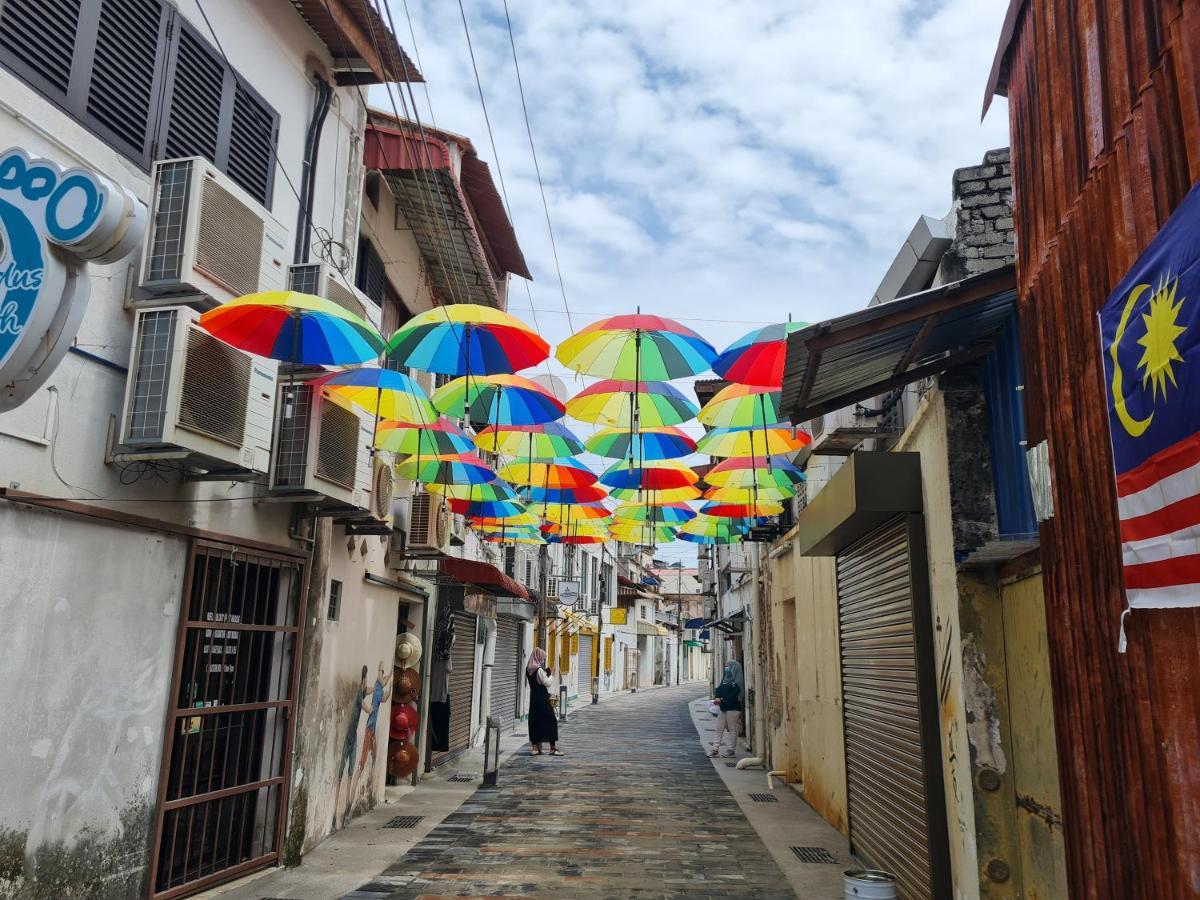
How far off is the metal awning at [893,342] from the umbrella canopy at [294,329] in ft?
10.2

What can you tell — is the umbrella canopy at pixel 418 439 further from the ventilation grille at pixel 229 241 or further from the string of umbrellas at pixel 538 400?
the ventilation grille at pixel 229 241

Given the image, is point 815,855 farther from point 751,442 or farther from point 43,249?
point 43,249

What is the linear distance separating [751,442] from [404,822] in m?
6.23

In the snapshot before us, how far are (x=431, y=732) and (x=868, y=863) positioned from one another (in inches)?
318

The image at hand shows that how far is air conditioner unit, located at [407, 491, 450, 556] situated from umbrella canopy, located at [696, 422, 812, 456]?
3661 mm

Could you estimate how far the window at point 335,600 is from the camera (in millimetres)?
9656

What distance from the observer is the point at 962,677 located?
5914 millimetres

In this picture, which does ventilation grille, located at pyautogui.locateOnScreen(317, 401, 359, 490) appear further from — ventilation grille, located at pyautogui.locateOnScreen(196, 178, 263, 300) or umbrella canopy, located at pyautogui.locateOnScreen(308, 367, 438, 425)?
ventilation grille, located at pyautogui.locateOnScreen(196, 178, 263, 300)

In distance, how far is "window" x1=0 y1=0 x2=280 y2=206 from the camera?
5.49 meters

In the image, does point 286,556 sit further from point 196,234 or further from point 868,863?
point 868,863

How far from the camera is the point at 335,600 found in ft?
32.2

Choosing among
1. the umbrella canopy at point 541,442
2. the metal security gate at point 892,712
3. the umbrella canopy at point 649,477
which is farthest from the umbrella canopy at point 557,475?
the metal security gate at point 892,712

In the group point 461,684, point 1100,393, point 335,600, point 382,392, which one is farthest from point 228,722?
point 461,684

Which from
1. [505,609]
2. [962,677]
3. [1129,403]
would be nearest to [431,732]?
[505,609]
